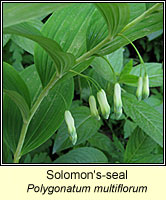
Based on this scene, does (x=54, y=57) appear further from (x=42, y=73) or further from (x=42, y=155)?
(x=42, y=155)

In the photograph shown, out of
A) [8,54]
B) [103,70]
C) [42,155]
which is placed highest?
[8,54]

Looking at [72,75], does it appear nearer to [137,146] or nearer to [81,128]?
[81,128]

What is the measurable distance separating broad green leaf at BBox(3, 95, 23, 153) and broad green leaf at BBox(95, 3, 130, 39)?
0.50 metres

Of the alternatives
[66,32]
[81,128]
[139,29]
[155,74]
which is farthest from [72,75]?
[155,74]

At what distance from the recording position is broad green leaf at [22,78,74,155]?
3.18 feet

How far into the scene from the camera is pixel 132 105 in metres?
1.12

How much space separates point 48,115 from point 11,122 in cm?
15

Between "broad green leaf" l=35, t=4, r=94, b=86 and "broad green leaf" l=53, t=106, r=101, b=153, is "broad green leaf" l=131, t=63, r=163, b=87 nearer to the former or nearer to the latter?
"broad green leaf" l=53, t=106, r=101, b=153

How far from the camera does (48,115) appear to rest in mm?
982

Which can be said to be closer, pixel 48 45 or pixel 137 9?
pixel 48 45

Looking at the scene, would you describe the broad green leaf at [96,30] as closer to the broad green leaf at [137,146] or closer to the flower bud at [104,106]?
the flower bud at [104,106]

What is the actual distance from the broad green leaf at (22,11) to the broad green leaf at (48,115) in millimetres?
522

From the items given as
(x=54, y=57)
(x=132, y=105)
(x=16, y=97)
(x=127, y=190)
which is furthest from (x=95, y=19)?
(x=127, y=190)

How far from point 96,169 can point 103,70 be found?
0.38 metres
